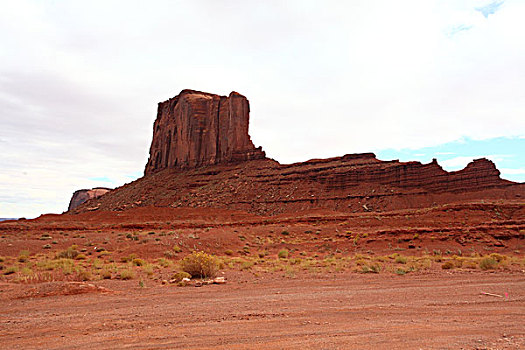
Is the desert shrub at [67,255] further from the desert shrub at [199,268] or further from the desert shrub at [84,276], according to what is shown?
the desert shrub at [199,268]

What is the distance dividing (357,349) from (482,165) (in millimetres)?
49556

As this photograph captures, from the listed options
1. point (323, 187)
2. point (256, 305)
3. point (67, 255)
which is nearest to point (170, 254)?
point (67, 255)

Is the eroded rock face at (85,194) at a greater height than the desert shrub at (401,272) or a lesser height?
greater

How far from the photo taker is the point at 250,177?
202 feet

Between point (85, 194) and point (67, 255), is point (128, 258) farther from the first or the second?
point (85, 194)

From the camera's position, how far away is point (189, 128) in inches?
3004

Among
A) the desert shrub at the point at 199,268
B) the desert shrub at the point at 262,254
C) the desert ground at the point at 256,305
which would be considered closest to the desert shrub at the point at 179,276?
the desert ground at the point at 256,305

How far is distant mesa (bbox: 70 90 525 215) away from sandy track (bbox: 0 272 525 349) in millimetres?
39044

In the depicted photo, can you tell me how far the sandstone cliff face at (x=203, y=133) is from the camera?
70.1m

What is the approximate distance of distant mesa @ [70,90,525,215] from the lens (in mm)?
46281

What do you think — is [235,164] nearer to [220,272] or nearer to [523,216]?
[523,216]

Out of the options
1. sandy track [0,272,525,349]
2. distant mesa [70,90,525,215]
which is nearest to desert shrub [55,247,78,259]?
sandy track [0,272,525,349]

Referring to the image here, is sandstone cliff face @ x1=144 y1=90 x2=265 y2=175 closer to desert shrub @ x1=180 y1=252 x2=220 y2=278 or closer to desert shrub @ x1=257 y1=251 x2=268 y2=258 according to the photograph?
desert shrub @ x1=257 y1=251 x2=268 y2=258

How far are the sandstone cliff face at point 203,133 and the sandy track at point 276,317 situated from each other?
196 feet
